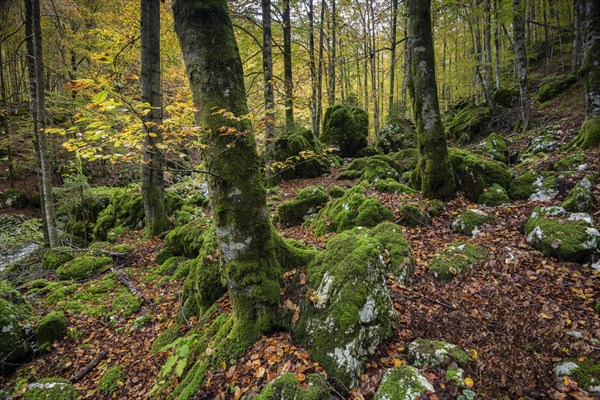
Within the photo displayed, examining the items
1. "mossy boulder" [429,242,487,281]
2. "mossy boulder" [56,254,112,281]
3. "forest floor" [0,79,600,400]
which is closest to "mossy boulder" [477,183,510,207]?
"forest floor" [0,79,600,400]

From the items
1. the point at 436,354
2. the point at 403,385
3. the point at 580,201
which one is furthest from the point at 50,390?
the point at 580,201

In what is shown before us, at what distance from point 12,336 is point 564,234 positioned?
29.1ft

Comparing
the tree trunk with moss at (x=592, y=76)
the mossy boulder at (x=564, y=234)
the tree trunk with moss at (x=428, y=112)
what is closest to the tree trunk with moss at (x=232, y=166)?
the mossy boulder at (x=564, y=234)

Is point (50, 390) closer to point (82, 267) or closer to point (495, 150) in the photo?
point (82, 267)

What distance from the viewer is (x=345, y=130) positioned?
51.6ft

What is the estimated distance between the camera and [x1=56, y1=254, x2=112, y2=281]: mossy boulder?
6.81 meters

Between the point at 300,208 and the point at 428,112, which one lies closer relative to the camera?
the point at 428,112

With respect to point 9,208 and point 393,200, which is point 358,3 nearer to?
point 393,200

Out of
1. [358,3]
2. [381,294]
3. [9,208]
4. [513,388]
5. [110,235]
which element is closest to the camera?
[513,388]

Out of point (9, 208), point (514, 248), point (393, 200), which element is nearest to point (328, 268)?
point (514, 248)

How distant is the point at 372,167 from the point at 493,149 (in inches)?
158

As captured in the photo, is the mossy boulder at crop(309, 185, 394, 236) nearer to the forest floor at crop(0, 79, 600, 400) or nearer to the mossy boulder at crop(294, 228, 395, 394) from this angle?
the forest floor at crop(0, 79, 600, 400)

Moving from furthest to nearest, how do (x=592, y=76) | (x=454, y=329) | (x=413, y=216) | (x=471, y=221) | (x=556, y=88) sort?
(x=556, y=88)
(x=592, y=76)
(x=413, y=216)
(x=471, y=221)
(x=454, y=329)

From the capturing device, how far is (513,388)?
7.47 feet
